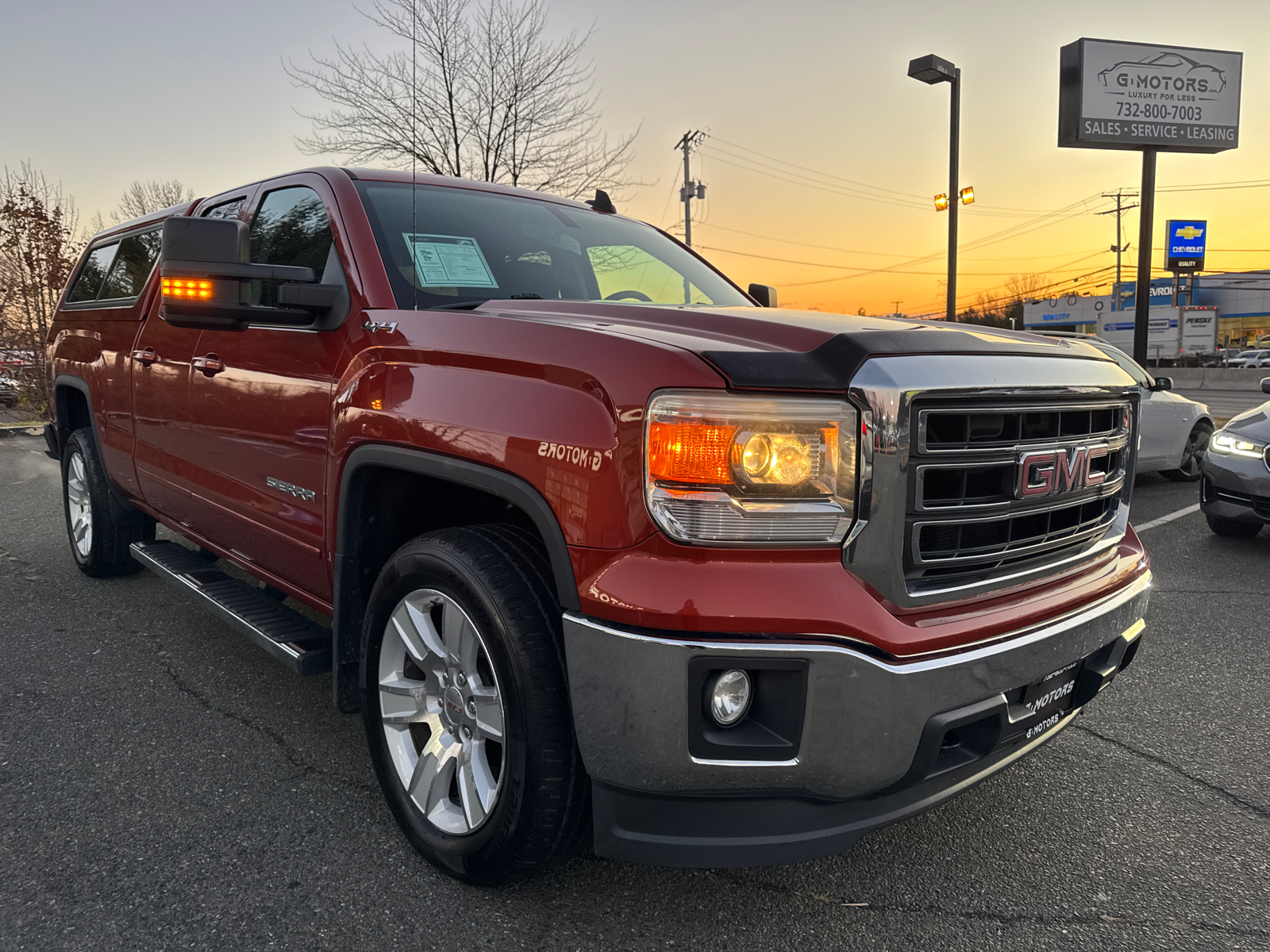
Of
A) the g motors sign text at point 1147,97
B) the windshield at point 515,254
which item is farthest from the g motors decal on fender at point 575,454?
the g motors sign text at point 1147,97

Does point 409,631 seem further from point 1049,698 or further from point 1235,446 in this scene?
point 1235,446

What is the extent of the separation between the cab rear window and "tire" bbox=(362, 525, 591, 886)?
284 cm

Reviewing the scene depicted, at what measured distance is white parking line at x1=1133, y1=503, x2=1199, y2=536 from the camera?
7.21 meters

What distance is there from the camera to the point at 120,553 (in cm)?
514

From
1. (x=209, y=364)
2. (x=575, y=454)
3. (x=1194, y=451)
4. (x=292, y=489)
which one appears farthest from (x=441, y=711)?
(x=1194, y=451)

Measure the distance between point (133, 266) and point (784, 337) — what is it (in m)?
3.97

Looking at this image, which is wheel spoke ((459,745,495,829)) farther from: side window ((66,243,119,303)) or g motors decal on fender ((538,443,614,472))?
side window ((66,243,119,303))

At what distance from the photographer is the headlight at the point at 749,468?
182 cm

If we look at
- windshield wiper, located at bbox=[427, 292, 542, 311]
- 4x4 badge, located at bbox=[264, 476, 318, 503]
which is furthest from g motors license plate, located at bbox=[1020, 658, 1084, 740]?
4x4 badge, located at bbox=[264, 476, 318, 503]

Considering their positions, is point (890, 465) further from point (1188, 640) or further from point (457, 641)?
point (1188, 640)

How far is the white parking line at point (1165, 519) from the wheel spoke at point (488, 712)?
6.28 metres

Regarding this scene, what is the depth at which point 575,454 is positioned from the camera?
193 centimetres

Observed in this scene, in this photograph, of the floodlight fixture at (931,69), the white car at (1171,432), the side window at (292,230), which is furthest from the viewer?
the floodlight fixture at (931,69)

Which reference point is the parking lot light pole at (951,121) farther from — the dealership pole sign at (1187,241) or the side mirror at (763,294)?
the dealership pole sign at (1187,241)
